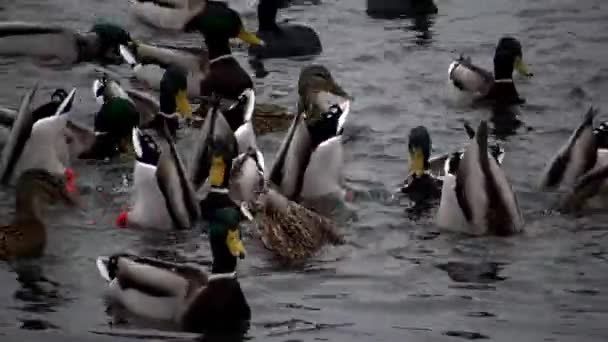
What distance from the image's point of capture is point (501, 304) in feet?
30.9

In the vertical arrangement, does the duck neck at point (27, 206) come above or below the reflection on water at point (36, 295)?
above

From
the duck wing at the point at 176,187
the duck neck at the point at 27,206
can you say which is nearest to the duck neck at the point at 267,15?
the duck wing at the point at 176,187

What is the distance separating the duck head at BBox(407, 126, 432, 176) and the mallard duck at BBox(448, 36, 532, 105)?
3.09 metres

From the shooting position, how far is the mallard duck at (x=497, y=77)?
14.5m

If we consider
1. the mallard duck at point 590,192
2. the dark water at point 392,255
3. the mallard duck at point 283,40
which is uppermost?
the mallard duck at point 283,40

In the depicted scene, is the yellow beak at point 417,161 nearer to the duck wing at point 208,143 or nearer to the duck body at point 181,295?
the duck wing at point 208,143

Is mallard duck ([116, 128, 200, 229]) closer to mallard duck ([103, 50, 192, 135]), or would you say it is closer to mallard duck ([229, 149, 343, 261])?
mallard duck ([229, 149, 343, 261])

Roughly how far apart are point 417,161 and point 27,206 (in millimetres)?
2982

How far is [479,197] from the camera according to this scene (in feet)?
34.3

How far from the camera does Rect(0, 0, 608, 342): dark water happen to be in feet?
29.8

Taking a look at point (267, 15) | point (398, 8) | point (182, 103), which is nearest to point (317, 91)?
point (182, 103)

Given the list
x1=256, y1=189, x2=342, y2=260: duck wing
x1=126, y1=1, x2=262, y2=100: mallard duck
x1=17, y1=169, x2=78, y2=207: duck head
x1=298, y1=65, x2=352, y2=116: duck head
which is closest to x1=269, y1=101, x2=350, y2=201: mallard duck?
x1=256, y1=189, x2=342, y2=260: duck wing

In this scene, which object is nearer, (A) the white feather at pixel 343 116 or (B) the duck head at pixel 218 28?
(A) the white feather at pixel 343 116

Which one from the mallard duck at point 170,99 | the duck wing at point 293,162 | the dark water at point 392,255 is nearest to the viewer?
the dark water at point 392,255
